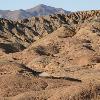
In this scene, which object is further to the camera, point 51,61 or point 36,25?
point 36,25

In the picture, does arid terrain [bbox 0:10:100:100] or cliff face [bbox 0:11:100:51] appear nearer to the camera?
arid terrain [bbox 0:10:100:100]

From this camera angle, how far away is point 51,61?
30.0m

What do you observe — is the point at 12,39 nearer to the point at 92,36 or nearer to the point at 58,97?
the point at 92,36

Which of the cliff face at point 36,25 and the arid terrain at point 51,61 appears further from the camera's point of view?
the cliff face at point 36,25

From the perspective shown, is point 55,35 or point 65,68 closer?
point 65,68

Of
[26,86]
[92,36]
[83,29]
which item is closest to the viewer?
[26,86]

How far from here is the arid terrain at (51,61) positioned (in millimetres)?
16891

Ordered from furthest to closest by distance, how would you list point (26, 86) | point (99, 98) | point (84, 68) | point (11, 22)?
point (11, 22) → point (84, 68) → point (26, 86) → point (99, 98)

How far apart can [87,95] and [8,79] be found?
5.28 meters

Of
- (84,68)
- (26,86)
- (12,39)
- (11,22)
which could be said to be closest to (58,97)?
(26,86)

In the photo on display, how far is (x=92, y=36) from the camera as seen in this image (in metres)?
39.8

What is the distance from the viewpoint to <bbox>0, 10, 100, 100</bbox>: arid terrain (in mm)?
16891

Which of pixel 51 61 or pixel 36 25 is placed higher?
pixel 36 25

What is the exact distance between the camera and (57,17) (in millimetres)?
58281
